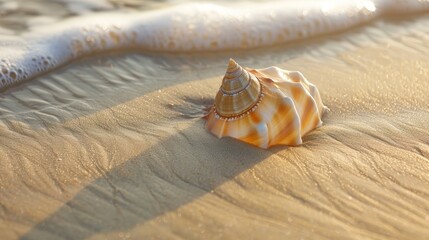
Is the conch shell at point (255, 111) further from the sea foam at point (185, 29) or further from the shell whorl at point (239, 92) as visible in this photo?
the sea foam at point (185, 29)

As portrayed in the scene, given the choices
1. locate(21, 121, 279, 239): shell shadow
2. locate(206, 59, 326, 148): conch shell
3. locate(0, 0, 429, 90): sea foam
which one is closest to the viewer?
locate(21, 121, 279, 239): shell shadow

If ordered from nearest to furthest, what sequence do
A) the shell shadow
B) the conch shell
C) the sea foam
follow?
the shell shadow, the conch shell, the sea foam

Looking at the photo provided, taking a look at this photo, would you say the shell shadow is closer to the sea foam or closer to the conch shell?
the conch shell

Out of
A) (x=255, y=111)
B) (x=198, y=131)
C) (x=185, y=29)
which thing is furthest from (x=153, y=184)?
(x=185, y=29)

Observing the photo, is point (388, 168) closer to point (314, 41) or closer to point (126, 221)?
point (126, 221)

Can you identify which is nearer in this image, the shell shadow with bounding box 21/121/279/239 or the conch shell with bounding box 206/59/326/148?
the shell shadow with bounding box 21/121/279/239

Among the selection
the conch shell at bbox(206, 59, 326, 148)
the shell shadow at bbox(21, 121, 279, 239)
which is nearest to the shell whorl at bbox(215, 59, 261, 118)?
the conch shell at bbox(206, 59, 326, 148)

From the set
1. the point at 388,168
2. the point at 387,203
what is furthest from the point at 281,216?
the point at 388,168
